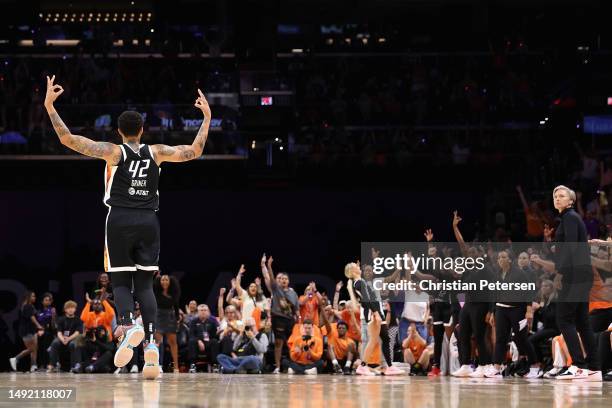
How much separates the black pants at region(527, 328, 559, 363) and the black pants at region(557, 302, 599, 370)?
4142 millimetres

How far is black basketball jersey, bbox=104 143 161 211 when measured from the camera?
721 cm

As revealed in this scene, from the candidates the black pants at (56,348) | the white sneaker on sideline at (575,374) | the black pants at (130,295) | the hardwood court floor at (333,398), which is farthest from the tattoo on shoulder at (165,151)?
the black pants at (56,348)

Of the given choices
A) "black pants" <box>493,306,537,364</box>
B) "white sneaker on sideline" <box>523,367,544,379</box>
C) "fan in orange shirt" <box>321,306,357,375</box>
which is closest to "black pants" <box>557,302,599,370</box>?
"black pants" <box>493,306,537,364</box>

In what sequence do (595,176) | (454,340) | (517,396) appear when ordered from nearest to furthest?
(517,396) → (454,340) → (595,176)

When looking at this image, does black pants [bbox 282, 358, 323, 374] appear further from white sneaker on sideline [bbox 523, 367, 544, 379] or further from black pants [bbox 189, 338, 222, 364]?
white sneaker on sideline [bbox 523, 367, 544, 379]

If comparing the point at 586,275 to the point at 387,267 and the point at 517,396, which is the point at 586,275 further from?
the point at 387,267

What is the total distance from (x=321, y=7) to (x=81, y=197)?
8.86 metres

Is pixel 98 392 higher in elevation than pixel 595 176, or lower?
lower

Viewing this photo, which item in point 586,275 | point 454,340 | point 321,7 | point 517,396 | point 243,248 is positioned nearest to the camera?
point 517,396

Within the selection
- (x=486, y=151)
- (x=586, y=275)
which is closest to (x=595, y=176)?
(x=486, y=151)

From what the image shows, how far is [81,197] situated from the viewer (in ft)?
69.6

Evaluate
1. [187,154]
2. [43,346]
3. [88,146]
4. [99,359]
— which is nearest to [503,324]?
[187,154]

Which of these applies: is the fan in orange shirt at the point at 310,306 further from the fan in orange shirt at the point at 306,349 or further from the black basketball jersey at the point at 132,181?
the black basketball jersey at the point at 132,181

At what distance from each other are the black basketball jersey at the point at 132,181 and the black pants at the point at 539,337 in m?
7.88
